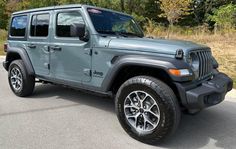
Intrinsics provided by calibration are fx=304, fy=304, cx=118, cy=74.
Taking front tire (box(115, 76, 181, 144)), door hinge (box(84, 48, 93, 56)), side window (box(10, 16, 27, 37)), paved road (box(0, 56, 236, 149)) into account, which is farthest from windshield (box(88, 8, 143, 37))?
side window (box(10, 16, 27, 37))

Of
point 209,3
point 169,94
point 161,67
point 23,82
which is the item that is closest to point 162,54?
point 161,67

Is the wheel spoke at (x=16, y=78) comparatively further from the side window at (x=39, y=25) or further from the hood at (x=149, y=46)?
the hood at (x=149, y=46)

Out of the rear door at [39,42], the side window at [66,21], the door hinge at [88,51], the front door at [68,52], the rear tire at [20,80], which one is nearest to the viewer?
the door hinge at [88,51]

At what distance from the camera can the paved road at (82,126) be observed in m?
4.24

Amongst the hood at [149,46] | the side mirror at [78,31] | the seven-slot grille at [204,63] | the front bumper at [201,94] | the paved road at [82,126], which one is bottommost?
the paved road at [82,126]

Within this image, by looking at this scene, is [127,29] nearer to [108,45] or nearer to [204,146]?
[108,45]

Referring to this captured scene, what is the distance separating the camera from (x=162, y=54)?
4.20 m

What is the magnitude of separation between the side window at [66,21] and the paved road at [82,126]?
146 centimetres

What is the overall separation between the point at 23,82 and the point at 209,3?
30.4 m

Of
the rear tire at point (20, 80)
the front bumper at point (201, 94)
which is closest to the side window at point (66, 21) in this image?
the rear tire at point (20, 80)

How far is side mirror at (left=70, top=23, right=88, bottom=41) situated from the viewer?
4758mm

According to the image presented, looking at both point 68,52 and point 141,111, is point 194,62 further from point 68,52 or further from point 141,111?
point 68,52

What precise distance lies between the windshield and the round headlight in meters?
1.54

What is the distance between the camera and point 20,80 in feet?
21.7
